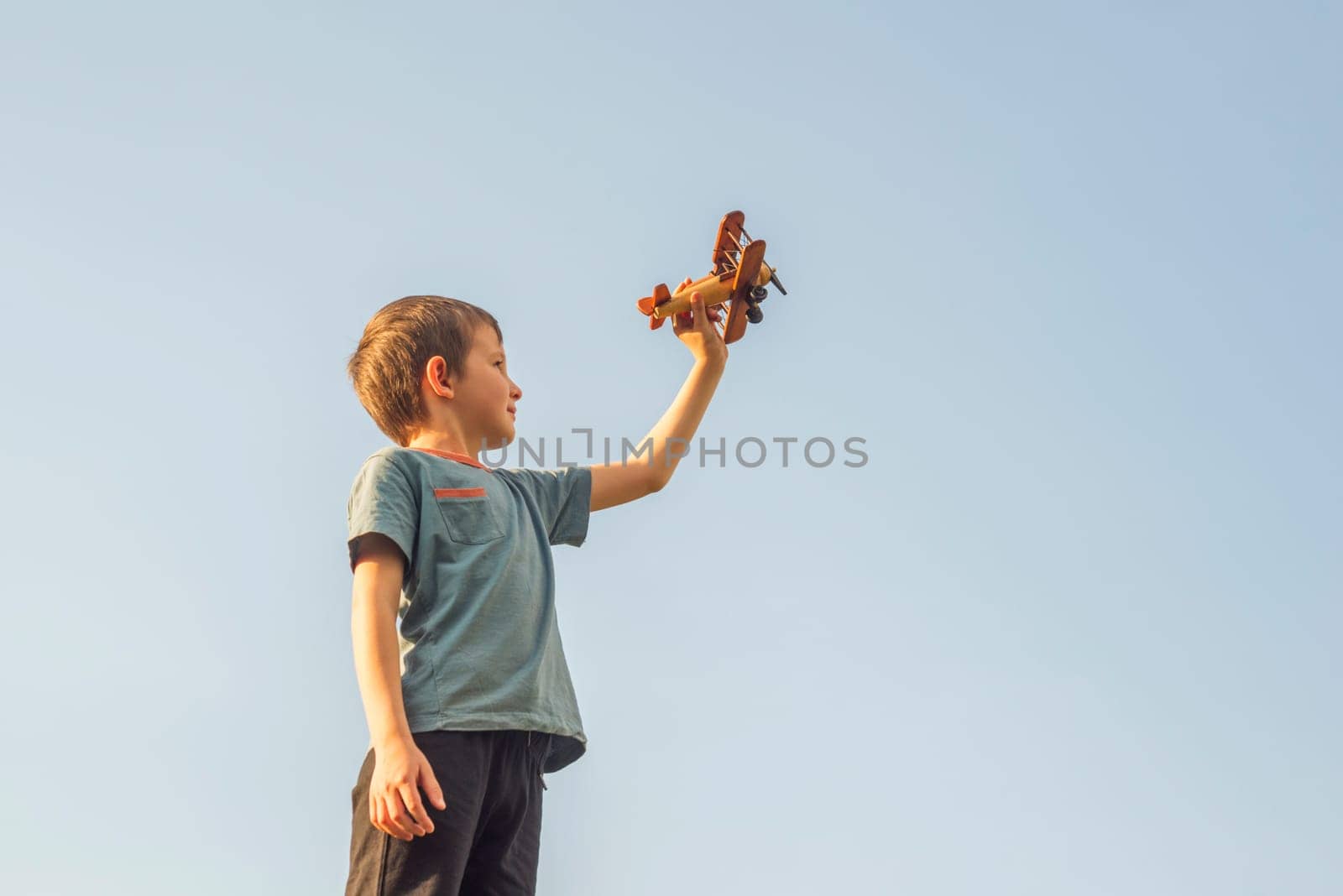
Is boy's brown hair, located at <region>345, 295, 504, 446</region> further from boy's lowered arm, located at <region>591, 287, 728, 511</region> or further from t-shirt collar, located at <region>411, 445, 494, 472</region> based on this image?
boy's lowered arm, located at <region>591, 287, 728, 511</region>

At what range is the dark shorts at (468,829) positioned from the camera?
2.94m

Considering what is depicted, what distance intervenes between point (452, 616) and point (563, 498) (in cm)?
67

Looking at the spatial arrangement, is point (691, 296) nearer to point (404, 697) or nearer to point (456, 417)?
point (456, 417)

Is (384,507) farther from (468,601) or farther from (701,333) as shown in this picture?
(701,333)

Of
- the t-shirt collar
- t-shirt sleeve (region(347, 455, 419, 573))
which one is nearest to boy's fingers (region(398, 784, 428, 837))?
t-shirt sleeve (region(347, 455, 419, 573))

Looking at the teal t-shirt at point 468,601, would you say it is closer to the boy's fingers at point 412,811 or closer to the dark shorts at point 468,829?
the dark shorts at point 468,829

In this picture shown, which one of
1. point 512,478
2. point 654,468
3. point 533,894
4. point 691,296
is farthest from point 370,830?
point 691,296

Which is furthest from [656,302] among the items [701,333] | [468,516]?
[468,516]

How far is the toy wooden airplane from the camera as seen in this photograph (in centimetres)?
416

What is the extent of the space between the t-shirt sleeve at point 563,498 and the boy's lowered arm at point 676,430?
44mm

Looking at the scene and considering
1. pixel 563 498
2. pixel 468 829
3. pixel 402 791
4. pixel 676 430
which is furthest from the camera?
pixel 676 430

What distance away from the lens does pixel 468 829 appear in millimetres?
3023

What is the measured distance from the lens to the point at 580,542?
12.7ft

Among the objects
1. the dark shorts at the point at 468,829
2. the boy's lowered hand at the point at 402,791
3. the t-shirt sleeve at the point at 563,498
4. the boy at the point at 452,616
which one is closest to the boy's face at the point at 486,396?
the boy at the point at 452,616
